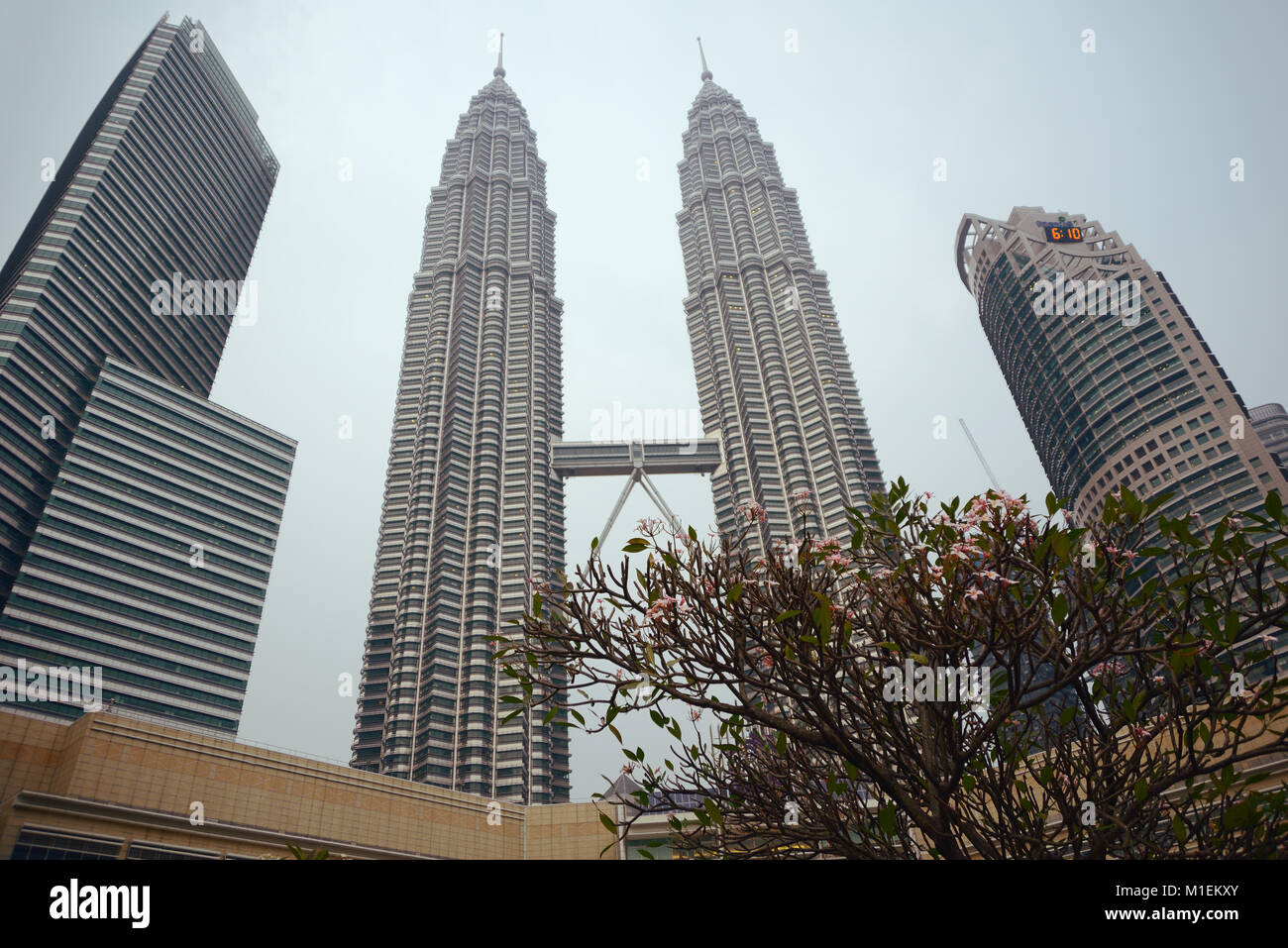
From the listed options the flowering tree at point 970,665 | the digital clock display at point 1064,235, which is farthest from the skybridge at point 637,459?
the flowering tree at point 970,665

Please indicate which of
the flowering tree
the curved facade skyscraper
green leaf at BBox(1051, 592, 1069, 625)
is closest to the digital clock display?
the curved facade skyscraper

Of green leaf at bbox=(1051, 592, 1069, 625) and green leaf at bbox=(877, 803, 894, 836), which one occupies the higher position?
green leaf at bbox=(1051, 592, 1069, 625)

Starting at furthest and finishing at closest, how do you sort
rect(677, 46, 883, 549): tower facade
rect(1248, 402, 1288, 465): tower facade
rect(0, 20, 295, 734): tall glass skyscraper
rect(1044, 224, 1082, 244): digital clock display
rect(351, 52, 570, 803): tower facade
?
rect(1248, 402, 1288, 465): tower facade → rect(1044, 224, 1082, 244): digital clock display → rect(677, 46, 883, 549): tower facade → rect(351, 52, 570, 803): tower facade → rect(0, 20, 295, 734): tall glass skyscraper

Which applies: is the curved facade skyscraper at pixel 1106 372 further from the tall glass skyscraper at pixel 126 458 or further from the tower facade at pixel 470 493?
the tall glass skyscraper at pixel 126 458

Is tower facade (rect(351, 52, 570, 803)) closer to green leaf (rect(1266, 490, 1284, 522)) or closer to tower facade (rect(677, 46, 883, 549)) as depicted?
tower facade (rect(677, 46, 883, 549))

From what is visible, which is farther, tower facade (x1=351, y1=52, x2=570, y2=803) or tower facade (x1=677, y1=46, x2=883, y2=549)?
tower facade (x1=677, y1=46, x2=883, y2=549)

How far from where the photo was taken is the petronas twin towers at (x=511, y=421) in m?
84.6

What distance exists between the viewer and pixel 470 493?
99000 mm

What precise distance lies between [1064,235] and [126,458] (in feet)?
401

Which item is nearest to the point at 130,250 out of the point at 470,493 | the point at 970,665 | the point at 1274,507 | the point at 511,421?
the point at 511,421

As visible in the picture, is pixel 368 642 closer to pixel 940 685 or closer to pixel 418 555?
pixel 418 555

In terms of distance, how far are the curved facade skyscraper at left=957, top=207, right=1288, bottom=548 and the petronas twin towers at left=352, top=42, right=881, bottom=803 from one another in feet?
80.7

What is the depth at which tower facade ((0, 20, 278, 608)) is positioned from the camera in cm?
7769
